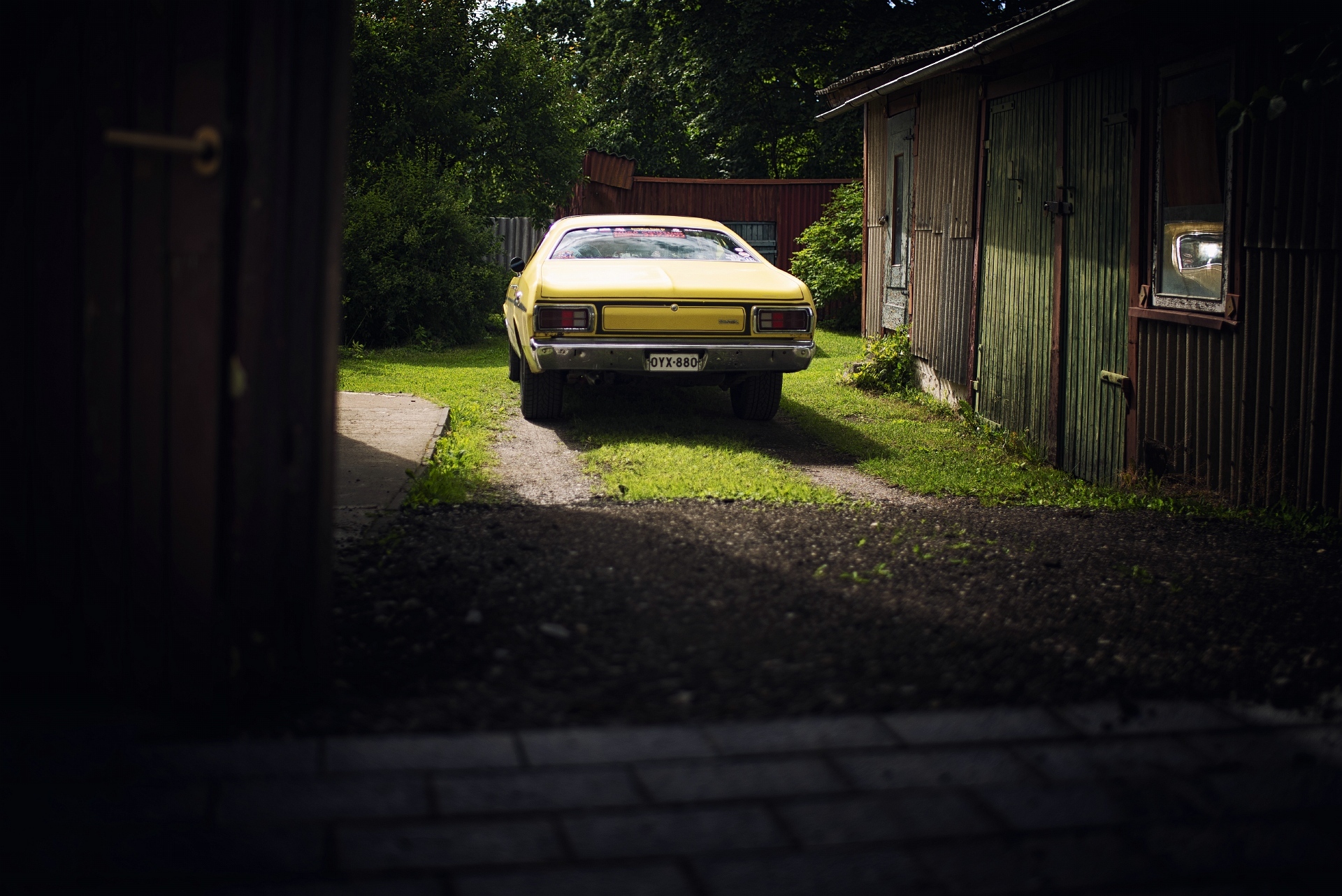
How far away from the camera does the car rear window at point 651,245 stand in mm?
9555

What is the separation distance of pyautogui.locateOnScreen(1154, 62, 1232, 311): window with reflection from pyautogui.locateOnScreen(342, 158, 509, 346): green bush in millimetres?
10112

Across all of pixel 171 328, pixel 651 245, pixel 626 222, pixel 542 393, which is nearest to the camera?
pixel 171 328

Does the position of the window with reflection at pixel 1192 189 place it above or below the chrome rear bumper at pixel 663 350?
above

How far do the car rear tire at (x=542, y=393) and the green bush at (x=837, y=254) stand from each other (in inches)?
406

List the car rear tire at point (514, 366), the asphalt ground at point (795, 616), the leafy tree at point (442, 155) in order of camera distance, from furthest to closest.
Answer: the leafy tree at point (442, 155) → the car rear tire at point (514, 366) → the asphalt ground at point (795, 616)

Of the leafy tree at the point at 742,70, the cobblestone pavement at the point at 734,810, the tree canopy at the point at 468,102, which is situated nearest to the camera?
the cobblestone pavement at the point at 734,810

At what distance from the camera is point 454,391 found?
1126 centimetres

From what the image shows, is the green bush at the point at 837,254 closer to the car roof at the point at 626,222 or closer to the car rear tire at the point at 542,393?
the car roof at the point at 626,222

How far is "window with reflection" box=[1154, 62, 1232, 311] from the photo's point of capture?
20.7ft

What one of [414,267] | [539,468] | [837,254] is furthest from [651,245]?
[837,254]

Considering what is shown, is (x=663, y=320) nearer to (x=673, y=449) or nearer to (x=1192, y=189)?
(x=673, y=449)

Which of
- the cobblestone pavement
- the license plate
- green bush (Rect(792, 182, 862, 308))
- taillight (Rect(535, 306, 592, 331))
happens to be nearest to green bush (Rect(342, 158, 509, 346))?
green bush (Rect(792, 182, 862, 308))

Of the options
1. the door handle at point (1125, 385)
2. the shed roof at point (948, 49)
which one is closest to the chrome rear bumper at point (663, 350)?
the door handle at point (1125, 385)

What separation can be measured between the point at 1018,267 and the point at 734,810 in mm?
7110
